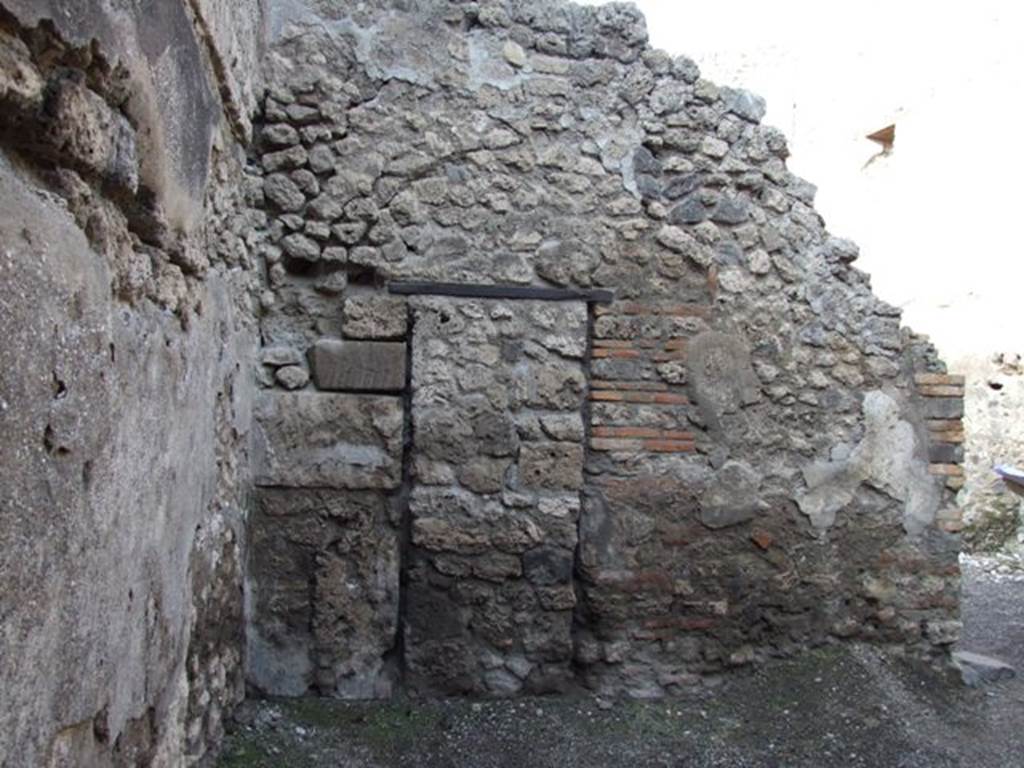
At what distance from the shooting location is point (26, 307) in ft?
4.11

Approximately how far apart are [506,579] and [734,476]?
104 centimetres

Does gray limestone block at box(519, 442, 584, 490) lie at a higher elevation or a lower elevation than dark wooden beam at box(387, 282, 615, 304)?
lower

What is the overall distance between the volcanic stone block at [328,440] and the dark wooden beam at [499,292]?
17.7 inches

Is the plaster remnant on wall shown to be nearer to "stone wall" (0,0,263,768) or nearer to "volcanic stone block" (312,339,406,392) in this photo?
"volcanic stone block" (312,339,406,392)

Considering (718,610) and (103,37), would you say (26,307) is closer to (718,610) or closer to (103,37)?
(103,37)

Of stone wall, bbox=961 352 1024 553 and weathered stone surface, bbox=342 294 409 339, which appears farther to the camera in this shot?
stone wall, bbox=961 352 1024 553

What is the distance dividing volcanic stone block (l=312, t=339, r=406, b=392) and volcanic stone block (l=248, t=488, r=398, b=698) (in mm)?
419

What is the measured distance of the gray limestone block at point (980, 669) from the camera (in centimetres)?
405

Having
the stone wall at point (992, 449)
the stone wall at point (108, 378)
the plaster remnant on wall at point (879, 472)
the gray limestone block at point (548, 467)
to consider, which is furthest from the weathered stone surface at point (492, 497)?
the stone wall at point (992, 449)

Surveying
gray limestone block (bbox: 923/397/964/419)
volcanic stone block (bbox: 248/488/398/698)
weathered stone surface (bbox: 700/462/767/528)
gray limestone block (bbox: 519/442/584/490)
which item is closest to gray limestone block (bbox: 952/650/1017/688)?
gray limestone block (bbox: 923/397/964/419)

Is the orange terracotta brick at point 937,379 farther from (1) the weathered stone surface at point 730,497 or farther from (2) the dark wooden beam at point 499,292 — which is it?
(2) the dark wooden beam at point 499,292

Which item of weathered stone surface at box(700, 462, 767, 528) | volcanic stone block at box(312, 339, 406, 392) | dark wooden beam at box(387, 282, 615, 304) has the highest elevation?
dark wooden beam at box(387, 282, 615, 304)

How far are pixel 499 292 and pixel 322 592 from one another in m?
1.35

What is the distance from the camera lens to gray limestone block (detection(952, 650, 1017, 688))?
405 centimetres
